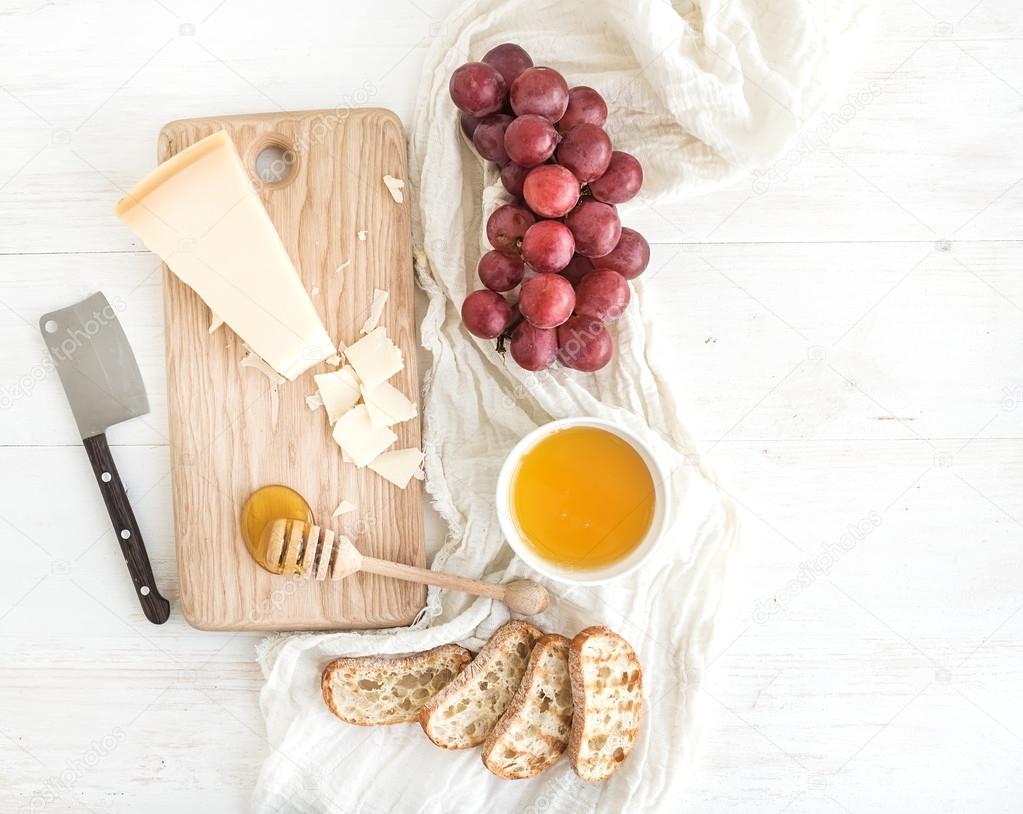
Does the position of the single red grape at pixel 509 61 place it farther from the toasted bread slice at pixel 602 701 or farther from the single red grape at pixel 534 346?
the toasted bread slice at pixel 602 701

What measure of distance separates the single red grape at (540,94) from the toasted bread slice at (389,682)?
72 centimetres

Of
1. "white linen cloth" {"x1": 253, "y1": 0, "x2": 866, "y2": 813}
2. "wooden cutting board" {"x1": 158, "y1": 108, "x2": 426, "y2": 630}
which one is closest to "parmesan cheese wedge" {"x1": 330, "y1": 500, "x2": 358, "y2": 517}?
"wooden cutting board" {"x1": 158, "y1": 108, "x2": 426, "y2": 630}

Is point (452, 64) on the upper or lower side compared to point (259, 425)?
upper

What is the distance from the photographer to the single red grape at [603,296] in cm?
96

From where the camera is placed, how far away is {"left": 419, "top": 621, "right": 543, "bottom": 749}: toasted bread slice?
1050mm

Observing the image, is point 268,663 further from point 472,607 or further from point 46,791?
point 46,791

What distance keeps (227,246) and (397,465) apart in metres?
0.36

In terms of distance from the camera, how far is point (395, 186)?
1.07 m

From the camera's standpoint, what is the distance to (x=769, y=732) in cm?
115

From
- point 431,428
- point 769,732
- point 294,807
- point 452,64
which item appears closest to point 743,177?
point 452,64

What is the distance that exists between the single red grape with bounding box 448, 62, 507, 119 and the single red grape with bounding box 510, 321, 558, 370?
27 cm

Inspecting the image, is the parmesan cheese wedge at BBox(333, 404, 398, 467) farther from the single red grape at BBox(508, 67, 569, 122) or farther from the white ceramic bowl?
the single red grape at BBox(508, 67, 569, 122)

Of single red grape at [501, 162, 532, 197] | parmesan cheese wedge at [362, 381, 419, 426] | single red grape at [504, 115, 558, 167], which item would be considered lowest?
parmesan cheese wedge at [362, 381, 419, 426]

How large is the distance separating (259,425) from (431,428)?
0.24m
